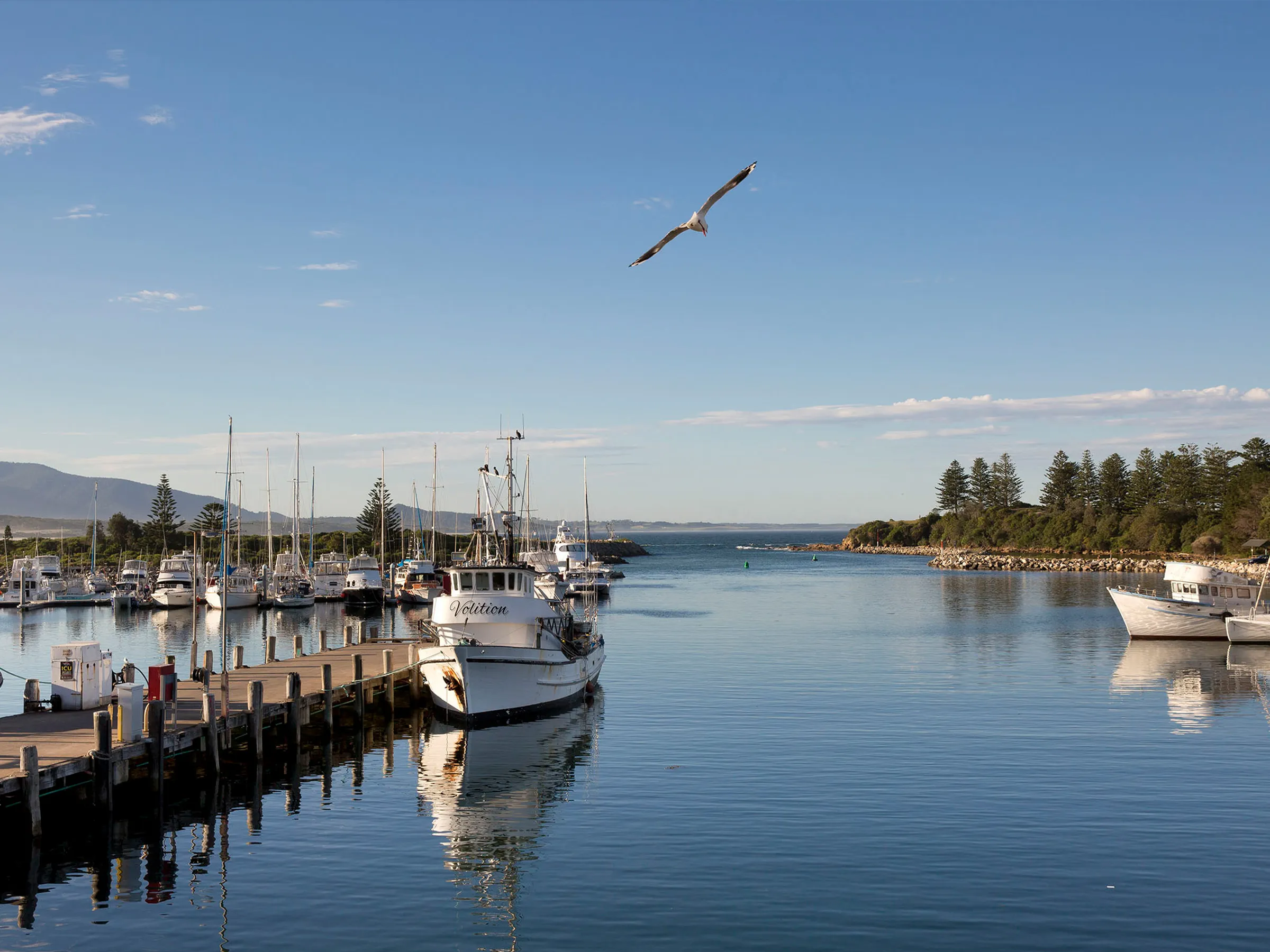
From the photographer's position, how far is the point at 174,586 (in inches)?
3814

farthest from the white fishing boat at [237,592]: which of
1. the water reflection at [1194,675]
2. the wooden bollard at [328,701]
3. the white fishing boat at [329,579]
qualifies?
the water reflection at [1194,675]

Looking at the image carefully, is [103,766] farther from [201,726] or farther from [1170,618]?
[1170,618]

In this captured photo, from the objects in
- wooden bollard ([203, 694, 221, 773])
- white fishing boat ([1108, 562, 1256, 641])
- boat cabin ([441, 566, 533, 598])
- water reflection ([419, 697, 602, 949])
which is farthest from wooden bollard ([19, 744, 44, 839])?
white fishing boat ([1108, 562, 1256, 641])

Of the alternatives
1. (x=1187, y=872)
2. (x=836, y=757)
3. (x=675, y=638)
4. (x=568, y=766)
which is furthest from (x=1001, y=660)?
(x=1187, y=872)

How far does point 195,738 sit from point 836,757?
1783 centimetres

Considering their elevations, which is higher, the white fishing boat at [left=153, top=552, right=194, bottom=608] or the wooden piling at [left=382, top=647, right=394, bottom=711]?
the white fishing boat at [left=153, top=552, right=194, bottom=608]

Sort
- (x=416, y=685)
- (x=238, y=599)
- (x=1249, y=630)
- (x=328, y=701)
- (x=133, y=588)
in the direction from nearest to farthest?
(x=328, y=701) < (x=416, y=685) < (x=1249, y=630) < (x=238, y=599) < (x=133, y=588)

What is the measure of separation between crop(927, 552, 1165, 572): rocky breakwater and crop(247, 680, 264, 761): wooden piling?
135461mm

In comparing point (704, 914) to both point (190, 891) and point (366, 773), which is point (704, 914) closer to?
point (190, 891)

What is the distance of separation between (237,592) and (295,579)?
9.19 metres

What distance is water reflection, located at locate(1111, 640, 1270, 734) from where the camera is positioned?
41750mm

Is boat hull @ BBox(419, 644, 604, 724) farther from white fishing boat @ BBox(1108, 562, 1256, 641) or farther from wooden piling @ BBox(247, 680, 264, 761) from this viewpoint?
white fishing boat @ BBox(1108, 562, 1256, 641)

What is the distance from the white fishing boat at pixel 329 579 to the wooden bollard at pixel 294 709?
66.8 meters

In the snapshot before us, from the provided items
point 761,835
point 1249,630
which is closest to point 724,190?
point 761,835
